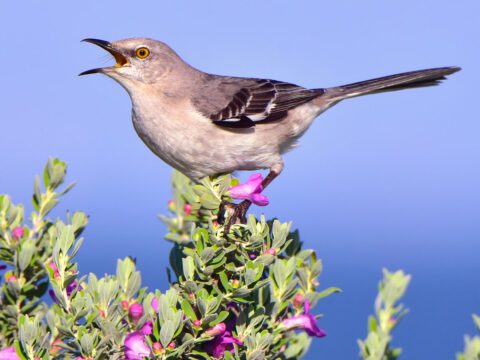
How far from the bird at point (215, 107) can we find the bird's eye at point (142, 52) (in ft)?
0.03

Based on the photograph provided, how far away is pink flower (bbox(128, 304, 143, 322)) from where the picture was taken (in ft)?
12.0

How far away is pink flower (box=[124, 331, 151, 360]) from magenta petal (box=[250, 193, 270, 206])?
1.40 metres

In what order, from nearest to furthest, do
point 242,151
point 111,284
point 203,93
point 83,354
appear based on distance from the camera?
point 83,354 < point 111,284 < point 242,151 < point 203,93

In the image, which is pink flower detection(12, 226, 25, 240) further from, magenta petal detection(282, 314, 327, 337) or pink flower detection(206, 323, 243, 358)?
magenta petal detection(282, 314, 327, 337)

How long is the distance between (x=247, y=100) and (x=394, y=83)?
185cm

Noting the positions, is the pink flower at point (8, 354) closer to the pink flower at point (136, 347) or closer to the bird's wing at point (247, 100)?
the pink flower at point (136, 347)

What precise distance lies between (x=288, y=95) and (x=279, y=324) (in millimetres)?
4079

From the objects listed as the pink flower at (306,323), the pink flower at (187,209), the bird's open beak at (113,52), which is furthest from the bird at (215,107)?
the pink flower at (306,323)

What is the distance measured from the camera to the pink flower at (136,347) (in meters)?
3.11

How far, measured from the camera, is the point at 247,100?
6.75 metres

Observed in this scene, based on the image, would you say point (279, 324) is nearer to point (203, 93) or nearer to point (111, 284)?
point (111, 284)

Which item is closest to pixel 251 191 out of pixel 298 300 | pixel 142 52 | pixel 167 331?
pixel 298 300

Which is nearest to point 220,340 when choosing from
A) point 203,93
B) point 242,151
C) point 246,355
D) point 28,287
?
point 246,355

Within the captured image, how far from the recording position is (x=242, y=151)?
19.5 feet
